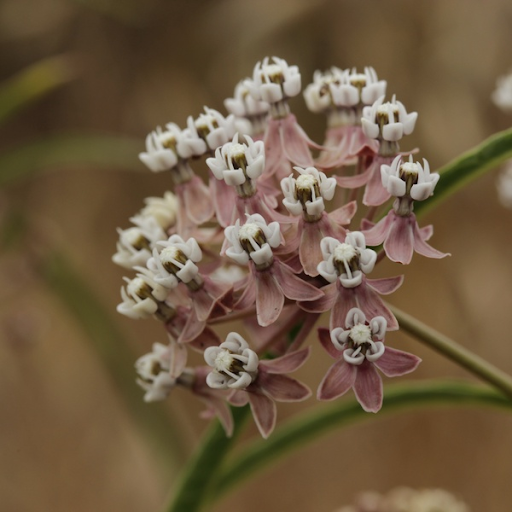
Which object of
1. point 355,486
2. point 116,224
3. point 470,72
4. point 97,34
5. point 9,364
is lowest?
point 355,486

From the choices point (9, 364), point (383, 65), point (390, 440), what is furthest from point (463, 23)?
point (9, 364)

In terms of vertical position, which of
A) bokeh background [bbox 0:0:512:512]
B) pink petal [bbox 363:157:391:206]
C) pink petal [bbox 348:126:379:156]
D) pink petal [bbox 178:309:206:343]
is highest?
pink petal [bbox 348:126:379:156]

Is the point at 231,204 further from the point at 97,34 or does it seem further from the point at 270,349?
the point at 97,34

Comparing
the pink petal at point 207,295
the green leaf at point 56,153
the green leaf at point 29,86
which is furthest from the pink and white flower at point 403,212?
the green leaf at point 56,153

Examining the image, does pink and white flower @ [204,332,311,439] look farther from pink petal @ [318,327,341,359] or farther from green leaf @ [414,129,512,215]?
green leaf @ [414,129,512,215]

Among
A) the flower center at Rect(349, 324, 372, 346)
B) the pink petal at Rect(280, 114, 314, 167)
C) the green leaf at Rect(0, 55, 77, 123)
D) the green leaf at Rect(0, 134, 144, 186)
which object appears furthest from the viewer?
the green leaf at Rect(0, 134, 144, 186)

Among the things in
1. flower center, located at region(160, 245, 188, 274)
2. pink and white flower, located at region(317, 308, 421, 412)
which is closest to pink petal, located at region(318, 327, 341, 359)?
pink and white flower, located at region(317, 308, 421, 412)

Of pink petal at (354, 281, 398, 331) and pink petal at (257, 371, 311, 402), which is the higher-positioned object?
pink petal at (354, 281, 398, 331)
